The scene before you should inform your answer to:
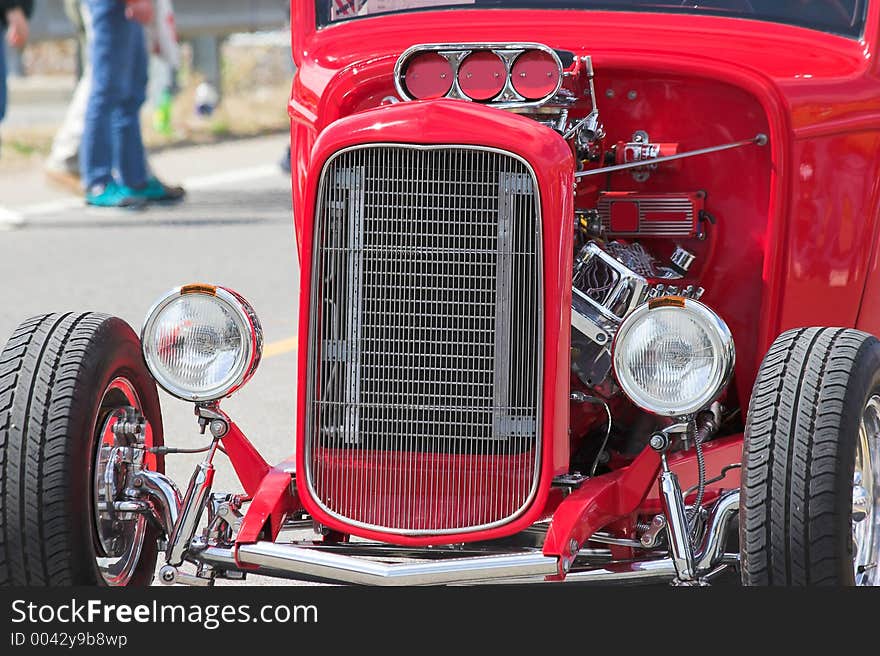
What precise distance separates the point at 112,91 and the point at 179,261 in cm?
210

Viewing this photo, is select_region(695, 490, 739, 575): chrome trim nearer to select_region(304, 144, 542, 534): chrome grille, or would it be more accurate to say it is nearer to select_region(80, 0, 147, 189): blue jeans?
select_region(304, 144, 542, 534): chrome grille

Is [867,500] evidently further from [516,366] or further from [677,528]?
[516,366]

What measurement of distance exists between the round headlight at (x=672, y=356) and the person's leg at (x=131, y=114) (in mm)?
8090

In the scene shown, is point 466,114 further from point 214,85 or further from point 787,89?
point 214,85

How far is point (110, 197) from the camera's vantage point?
11500mm

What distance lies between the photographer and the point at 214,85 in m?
19.5

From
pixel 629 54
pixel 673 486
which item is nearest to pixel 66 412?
pixel 673 486

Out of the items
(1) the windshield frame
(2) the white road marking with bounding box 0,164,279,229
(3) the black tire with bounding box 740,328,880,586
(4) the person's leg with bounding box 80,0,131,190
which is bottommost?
(2) the white road marking with bounding box 0,164,279,229

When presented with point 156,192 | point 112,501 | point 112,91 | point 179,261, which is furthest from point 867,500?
point 156,192

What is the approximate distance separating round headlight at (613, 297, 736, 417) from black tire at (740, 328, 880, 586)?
0.38 feet

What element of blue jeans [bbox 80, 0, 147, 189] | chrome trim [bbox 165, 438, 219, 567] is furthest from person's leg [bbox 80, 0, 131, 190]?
chrome trim [bbox 165, 438, 219, 567]

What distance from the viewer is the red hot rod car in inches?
140

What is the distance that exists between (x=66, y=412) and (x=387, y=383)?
735 mm

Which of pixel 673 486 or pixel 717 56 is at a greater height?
pixel 717 56
